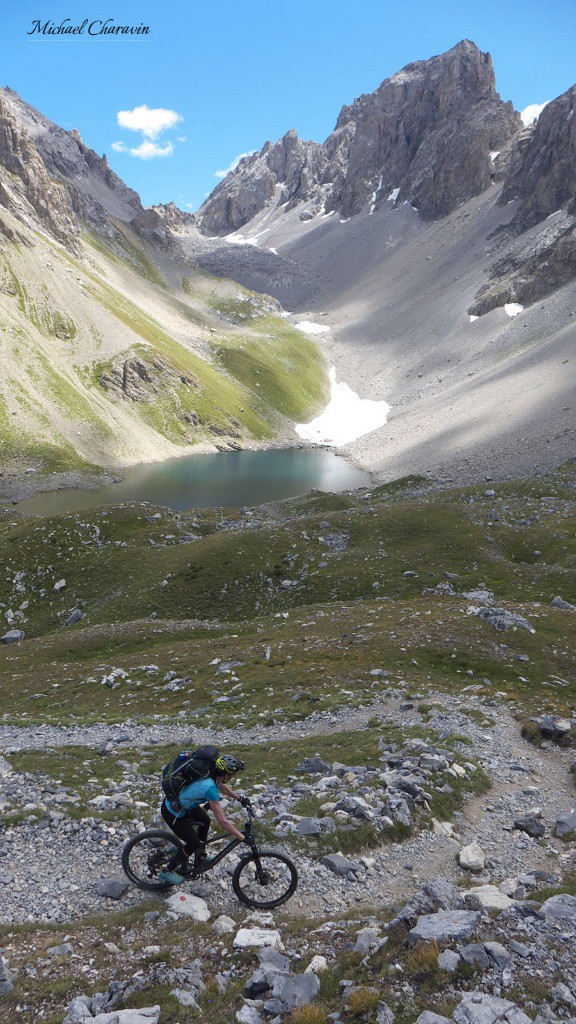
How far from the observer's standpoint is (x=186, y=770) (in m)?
9.98

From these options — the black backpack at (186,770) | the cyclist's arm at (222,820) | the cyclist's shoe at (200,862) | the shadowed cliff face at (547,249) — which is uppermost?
the shadowed cliff face at (547,249)

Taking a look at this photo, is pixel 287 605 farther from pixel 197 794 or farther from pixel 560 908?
pixel 560 908

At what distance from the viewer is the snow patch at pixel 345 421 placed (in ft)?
509

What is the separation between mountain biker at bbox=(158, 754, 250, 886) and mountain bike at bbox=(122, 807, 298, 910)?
0.14m

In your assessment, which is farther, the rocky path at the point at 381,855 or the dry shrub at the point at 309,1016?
the rocky path at the point at 381,855

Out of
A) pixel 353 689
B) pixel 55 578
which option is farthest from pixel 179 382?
pixel 353 689

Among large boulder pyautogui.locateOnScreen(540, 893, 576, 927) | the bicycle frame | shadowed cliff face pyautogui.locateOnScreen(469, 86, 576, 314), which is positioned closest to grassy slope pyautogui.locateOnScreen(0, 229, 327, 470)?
shadowed cliff face pyautogui.locateOnScreen(469, 86, 576, 314)

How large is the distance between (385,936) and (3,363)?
132184 millimetres

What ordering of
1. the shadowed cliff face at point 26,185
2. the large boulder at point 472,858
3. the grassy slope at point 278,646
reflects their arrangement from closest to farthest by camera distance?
1. the grassy slope at point 278,646
2. the large boulder at point 472,858
3. the shadowed cliff face at point 26,185

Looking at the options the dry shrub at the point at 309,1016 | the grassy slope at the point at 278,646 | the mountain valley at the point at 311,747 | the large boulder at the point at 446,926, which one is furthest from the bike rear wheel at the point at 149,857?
the large boulder at the point at 446,926

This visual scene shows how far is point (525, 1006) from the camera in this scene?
6.64 m

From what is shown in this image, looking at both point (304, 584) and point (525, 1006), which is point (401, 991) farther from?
point (304, 584)

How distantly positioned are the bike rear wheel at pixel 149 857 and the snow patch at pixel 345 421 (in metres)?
141

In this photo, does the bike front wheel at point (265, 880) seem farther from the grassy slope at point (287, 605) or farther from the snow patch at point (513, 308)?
the snow patch at point (513, 308)
